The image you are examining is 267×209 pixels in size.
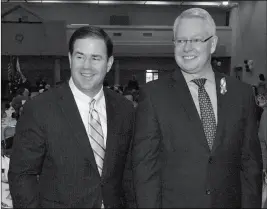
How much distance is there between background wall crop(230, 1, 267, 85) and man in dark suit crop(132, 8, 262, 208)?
42.0ft

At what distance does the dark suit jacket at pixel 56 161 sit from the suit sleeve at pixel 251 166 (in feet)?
1.85

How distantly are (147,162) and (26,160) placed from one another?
0.49 m

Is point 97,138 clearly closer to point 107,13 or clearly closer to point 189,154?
point 189,154

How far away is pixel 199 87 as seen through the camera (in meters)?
1.73

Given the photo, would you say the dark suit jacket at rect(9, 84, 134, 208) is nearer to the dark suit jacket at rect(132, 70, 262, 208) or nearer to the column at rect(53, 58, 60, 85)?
the dark suit jacket at rect(132, 70, 262, 208)

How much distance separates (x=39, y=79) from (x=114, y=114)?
603 inches

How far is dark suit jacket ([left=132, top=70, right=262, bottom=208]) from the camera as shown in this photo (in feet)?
5.32

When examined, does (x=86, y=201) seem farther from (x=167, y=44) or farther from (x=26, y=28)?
(x=167, y=44)

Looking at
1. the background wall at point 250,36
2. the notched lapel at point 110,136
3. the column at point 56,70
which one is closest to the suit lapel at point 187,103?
the notched lapel at point 110,136

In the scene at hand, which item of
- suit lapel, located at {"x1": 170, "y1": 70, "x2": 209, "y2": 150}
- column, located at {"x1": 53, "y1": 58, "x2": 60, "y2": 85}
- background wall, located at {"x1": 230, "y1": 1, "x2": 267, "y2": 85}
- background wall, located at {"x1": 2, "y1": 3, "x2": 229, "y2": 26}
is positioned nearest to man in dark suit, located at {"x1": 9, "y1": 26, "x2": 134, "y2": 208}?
suit lapel, located at {"x1": 170, "y1": 70, "x2": 209, "y2": 150}

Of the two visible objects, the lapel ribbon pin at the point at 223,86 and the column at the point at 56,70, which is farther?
the column at the point at 56,70

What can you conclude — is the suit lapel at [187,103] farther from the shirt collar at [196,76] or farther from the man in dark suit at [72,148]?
the man in dark suit at [72,148]

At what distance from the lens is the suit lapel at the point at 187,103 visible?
1.65 m

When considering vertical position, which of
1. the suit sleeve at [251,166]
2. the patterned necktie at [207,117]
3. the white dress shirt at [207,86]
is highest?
the white dress shirt at [207,86]
